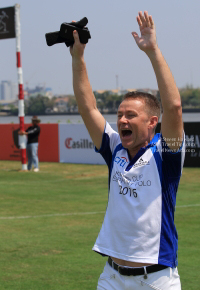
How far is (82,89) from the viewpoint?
3.97 meters

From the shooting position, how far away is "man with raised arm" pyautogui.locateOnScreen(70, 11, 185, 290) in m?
3.51

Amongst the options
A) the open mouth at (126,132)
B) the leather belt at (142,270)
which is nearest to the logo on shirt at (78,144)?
the open mouth at (126,132)

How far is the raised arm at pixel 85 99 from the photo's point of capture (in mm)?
3918

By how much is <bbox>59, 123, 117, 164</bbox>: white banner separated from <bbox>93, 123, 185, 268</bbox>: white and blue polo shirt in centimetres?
1832

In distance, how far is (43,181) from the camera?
55.5 feet

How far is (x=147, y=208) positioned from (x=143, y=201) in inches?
2.1

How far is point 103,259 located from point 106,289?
4.29m

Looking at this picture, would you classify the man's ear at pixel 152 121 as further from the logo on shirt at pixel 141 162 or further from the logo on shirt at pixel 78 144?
the logo on shirt at pixel 78 144

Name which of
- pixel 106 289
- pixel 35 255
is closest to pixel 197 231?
pixel 35 255

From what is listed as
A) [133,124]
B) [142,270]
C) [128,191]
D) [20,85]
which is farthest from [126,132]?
[20,85]

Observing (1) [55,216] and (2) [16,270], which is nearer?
(2) [16,270]

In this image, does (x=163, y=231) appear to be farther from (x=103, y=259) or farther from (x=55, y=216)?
(x=55, y=216)

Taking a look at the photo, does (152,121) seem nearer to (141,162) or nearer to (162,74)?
(141,162)

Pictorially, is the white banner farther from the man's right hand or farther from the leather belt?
the leather belt
